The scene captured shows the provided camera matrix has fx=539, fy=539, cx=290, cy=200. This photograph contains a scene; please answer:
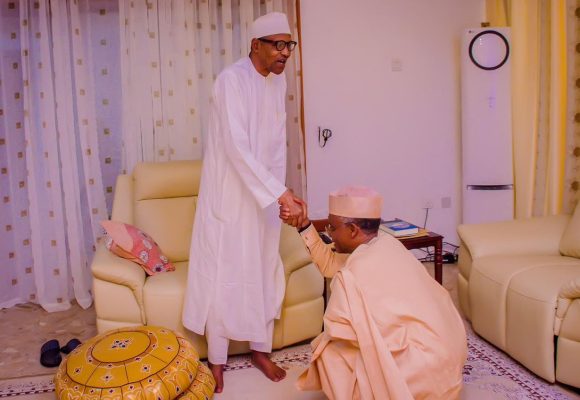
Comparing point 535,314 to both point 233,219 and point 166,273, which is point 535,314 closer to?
point 233,219

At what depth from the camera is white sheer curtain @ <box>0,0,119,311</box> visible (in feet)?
11.3

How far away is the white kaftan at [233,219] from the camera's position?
2.36 metres

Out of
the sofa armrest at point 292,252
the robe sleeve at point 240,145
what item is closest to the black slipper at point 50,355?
the sofa armrest at point 292,252

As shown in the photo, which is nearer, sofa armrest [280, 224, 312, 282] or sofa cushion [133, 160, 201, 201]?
sofa armrest [280, 224, 312, 282]

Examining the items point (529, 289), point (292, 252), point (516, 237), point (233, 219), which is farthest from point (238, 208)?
point (516, 237)

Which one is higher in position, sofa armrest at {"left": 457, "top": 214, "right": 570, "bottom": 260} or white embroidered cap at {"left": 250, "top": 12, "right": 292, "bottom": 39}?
white embroidered cap at {"left": 250, "top": 12, "right": 292, "bottom": 39}

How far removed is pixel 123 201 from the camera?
314 cm

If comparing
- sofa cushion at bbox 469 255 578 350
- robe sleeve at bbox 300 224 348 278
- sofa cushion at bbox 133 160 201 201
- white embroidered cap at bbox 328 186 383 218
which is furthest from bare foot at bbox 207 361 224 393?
sofa cushion at bbox 469 255 578 350

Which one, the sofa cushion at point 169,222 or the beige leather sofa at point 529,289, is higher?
the sofa cushion at point 169,222

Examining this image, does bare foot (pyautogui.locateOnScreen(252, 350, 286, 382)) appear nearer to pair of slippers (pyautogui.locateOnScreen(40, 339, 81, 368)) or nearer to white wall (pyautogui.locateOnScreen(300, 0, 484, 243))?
pair of slippers (pyautogui.locateOnScreen(40, 339, 81, 368))

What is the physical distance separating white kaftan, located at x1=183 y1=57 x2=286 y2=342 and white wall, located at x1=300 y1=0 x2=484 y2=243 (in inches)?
65.8

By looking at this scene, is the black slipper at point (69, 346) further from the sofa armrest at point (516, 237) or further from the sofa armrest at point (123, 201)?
the sofa armrest at point (516, 237)

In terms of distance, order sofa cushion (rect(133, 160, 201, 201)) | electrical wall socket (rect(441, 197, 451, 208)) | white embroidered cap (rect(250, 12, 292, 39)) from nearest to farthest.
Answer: white embroidered cap (rect(250, 12, 292, 39))
sofa cushion (rect(133, 160, 201, 201))
electrical wall socket (rect(441, 197, 451, 208))

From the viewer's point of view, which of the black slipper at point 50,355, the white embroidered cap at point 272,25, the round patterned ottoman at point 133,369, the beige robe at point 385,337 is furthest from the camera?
the black slipper at point 50,355
